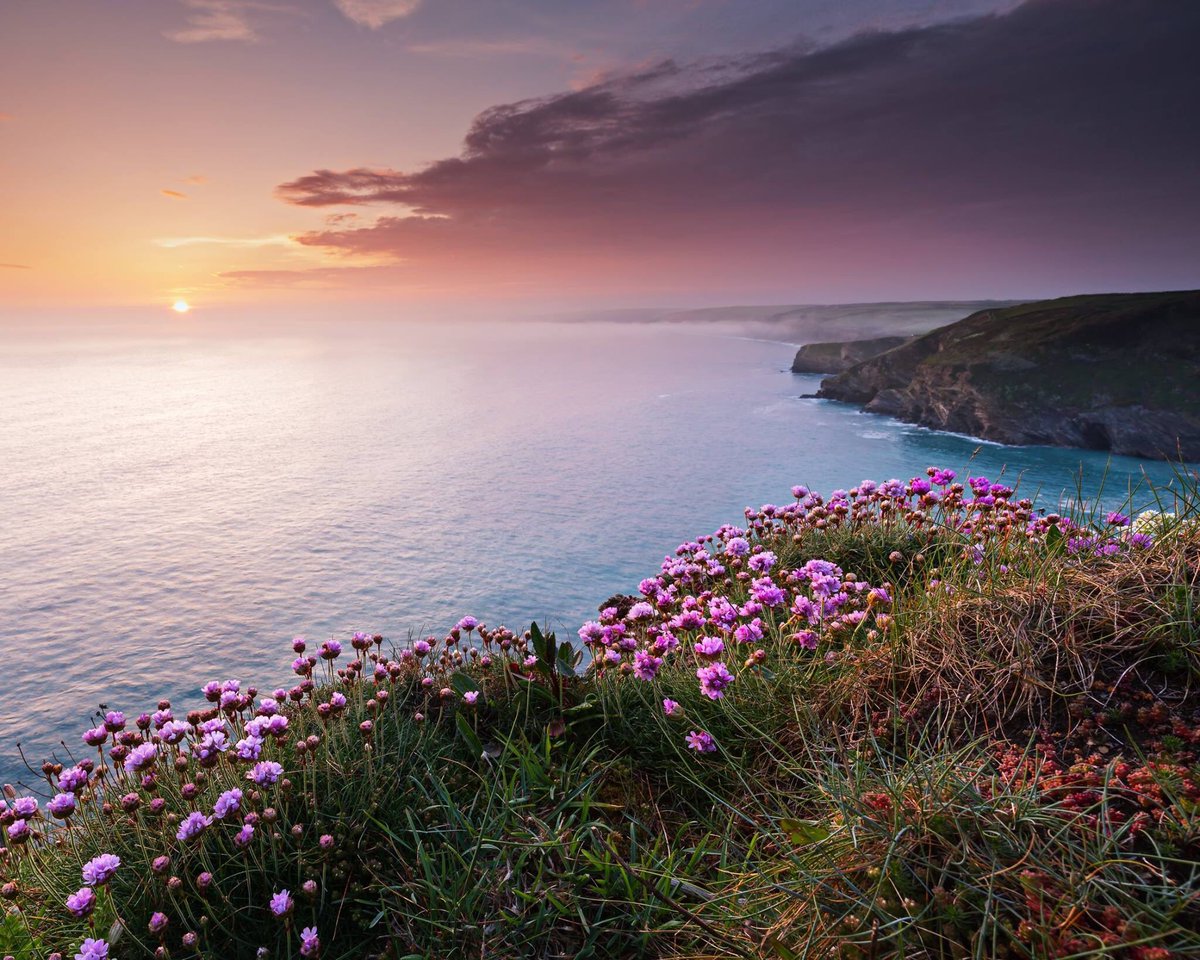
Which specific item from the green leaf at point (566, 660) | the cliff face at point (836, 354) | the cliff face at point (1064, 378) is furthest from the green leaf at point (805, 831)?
the cliff face at point (836, 354)

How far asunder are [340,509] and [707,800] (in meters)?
61.0

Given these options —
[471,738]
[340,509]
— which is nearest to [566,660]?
[471,738]

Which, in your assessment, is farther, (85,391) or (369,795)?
(85,391)

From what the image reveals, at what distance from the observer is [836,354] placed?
595 ft

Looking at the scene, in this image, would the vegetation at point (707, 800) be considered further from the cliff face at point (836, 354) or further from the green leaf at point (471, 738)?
the cliff face at point (836, 354)

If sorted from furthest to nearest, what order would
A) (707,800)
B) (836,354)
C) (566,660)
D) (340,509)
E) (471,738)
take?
1. (836,354)
2. (340,509)
3. (566,660)
4. (471,738)
5. (707,800)

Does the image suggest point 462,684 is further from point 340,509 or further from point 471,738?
point 340,509

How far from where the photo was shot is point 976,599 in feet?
15.4

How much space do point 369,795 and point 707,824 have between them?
2.14m

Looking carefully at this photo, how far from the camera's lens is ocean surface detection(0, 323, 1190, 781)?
36.4 metres

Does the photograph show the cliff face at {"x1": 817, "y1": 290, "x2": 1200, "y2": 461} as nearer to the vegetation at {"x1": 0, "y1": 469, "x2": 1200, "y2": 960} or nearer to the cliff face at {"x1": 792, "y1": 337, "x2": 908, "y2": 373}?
the cliff face at {"x1": 792, "y1": 337, "x2": 908, "y2": 373}

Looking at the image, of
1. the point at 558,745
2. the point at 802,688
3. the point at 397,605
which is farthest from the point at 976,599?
the point at 397,605

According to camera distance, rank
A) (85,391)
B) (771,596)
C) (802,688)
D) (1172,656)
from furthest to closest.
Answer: (85,391), (771,596), (802,688), (1172,656)

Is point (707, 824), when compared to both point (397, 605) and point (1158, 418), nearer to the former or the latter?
point (397, 605)
